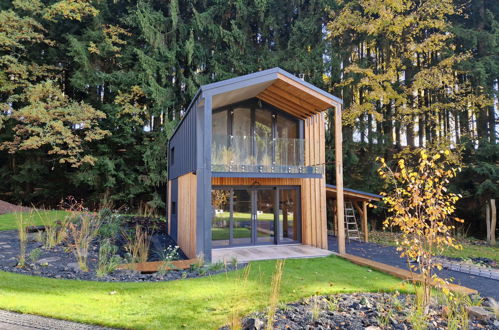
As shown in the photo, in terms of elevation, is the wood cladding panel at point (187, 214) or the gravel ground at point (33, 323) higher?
the wood cladding panel at point (187, 214)

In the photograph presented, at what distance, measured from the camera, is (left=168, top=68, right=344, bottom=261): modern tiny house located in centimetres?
850

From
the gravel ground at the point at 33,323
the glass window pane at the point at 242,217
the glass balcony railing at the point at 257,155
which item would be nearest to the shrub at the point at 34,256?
the gravel ground at the point at 33,323

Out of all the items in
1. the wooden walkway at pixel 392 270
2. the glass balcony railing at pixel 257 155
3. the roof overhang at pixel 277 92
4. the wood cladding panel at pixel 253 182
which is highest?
the roof overhang at pixel 277 92

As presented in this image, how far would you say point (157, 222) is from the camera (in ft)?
50.4

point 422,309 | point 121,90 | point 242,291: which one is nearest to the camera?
point 422,309

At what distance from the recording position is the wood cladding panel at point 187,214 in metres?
8.58

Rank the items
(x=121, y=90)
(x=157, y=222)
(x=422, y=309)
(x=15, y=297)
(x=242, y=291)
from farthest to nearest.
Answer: (x=121, y=90) → (x=157, y=222) → (x=242, y=291) → (x=15, y=297) → (x=422, y=309)

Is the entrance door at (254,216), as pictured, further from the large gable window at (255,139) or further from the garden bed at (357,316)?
the garden bed at (357,316)

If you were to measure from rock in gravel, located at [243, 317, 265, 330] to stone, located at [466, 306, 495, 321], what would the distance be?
3.06 meters

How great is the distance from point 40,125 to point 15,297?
1427 cm

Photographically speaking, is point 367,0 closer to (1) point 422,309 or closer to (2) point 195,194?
(2) point 195,194

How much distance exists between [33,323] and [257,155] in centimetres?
689

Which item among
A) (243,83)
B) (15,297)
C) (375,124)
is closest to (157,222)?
(243,83)

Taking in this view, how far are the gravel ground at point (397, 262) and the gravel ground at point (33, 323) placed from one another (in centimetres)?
669
